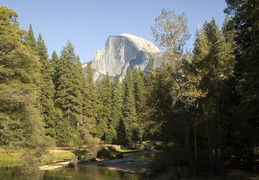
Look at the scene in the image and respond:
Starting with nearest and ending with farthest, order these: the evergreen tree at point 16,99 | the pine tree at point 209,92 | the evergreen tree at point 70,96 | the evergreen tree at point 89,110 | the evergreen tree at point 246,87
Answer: the evergreen tree at point 246,87 < the evergreen tree at point 16,99 < the pine tree at point 209,92 < the evergreen tree at point 70,96 < the evergreen tree at point 89,110

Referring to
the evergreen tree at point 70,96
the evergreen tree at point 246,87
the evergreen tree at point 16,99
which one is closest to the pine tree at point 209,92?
the evergreen tree at point 246,87

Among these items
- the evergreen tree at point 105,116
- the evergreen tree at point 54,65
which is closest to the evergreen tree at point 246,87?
the evergreen tree at point 105,116

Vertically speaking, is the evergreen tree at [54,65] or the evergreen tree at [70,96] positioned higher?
the evergreen tree at [54,65]

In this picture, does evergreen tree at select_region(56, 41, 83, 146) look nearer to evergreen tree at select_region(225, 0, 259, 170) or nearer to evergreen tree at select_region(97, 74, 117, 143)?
evergreen tree at select_region(97, 74, 117, 143)

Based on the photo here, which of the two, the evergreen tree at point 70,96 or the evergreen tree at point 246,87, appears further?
the evergreen tree at point 70,96

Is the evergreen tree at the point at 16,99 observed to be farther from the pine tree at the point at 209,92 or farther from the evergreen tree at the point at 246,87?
the evergreen tree at the point at 246,87

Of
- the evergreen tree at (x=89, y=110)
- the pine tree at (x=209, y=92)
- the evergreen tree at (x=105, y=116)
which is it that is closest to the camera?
the pine tree at (x=209, y=92)

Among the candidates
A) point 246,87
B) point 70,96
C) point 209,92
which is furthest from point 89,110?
point 246,87

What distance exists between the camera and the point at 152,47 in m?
16.6

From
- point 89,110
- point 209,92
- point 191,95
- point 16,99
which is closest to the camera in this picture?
point 16,99

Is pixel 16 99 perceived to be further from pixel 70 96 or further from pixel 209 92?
pixel 70 96

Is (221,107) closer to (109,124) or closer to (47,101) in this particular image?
(47,101)

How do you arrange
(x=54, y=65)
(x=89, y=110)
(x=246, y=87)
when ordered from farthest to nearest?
(x=54, y=65) → (x=89, y=110) → (x=246, y=87)

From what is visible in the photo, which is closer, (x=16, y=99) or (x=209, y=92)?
(x=16, y=99)
